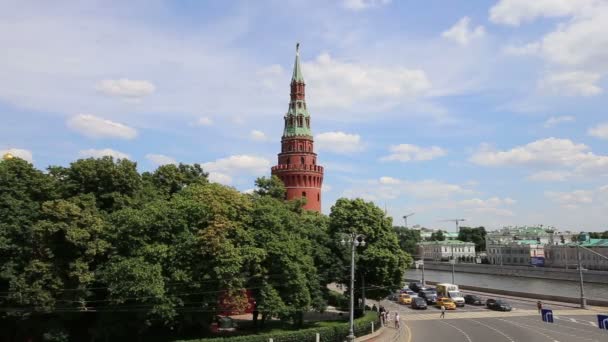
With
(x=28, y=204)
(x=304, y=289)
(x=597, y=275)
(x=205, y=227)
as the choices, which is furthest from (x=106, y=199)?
(x=597, y=275)

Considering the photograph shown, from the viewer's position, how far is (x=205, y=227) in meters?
37.6

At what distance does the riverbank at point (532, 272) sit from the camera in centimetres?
9338

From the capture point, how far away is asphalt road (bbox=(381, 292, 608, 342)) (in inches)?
1481

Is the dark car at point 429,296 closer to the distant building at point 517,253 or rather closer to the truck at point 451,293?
the truck at point 451,293

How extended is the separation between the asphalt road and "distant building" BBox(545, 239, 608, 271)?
78.5 meters

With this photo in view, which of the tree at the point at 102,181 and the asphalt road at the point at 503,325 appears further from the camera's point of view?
the tree at the point at 102,181

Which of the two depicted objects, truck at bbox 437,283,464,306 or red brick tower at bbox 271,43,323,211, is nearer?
truck at bbox 437,283,464,306

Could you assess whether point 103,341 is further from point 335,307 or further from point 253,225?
point 335,307

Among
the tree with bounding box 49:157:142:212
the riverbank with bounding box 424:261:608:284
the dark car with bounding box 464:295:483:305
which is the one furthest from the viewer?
the riverbank with bounding box 424:261:608:284

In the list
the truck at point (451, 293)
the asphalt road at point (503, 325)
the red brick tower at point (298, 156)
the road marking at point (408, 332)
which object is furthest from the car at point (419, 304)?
the red brick tower at point (298, 156)

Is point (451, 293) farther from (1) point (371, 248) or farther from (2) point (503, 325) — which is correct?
(1) point (371, 248)

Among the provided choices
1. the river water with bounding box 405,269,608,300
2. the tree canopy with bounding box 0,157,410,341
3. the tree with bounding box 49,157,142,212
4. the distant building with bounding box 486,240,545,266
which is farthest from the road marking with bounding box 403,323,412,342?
the distant building with bounding box 486,240,545,266

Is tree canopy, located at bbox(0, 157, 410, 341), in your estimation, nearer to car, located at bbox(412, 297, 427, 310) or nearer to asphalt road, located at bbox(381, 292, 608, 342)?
asphalt road, located at bbox(381, 292, 608, 342)

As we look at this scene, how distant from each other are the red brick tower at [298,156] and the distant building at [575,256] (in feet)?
224
